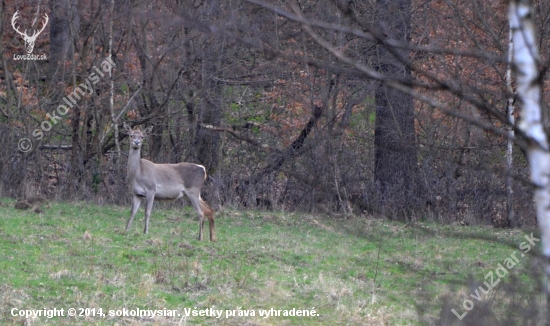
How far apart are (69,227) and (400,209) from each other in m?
7.38

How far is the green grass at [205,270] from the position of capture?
770 centimetres

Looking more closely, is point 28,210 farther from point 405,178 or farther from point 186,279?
point 405,178

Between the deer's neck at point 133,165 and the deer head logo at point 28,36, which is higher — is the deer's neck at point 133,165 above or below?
below

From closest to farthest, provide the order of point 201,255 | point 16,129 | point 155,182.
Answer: point 201,255
point 155,182
point 16,129

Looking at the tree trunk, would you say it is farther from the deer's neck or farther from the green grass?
the deer's neck

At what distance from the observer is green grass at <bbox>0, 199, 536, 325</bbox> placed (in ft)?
25.2

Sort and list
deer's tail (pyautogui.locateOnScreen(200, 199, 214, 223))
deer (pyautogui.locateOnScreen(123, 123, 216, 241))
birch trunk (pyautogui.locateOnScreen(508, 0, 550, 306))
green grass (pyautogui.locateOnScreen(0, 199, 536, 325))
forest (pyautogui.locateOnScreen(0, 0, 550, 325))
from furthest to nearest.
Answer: forest (pyautogui.locateOnScreen(0, 0, 550, 325))
deer (pyautogui.locateOnScreen(123, 123, 216, 241))
deer's tail (pyautogui.locateOnScreen(200, 199, 214, 223))
green grass (pyautogui.locateOnScreen(0, 199, 536, 325))
birch trunk (pyautogui.locateOnScreen(508, 0, 550, 306))

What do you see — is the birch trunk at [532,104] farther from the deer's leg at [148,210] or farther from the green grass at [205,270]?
the deer's leg at [148,210]

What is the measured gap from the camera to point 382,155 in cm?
1798

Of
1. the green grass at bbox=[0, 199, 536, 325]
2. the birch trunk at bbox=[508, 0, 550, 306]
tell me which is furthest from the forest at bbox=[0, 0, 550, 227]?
the birch trunk at bbox=[508, 0, 550, 306]

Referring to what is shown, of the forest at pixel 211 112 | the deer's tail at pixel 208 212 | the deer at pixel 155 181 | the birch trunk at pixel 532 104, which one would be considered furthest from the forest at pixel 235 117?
the birch trunk at pixel 532 104

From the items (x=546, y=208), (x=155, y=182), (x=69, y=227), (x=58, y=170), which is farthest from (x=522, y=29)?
(x=58, y=170)

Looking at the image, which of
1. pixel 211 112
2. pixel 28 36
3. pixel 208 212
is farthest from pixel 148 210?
pixel 28 36

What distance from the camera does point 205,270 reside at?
9500 millimetres
